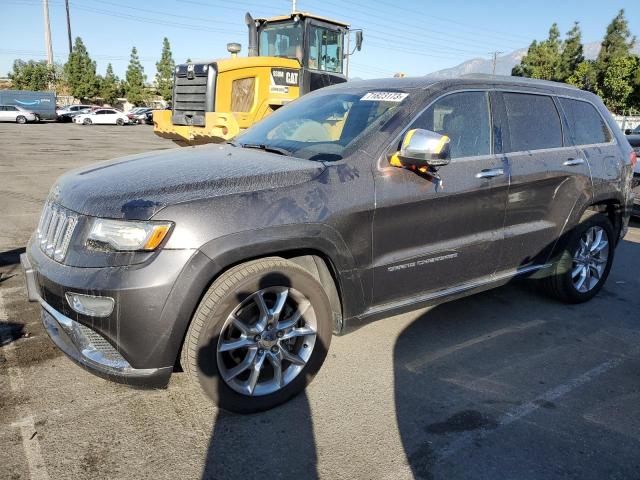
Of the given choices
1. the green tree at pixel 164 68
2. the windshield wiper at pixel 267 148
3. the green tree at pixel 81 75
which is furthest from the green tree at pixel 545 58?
the windshield wiper at pixel 267 148

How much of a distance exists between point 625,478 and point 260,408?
1.83 meters

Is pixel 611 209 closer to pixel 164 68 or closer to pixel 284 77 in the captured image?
pixel 284 77

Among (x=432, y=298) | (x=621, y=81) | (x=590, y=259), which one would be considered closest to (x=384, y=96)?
(x=432, y=298)

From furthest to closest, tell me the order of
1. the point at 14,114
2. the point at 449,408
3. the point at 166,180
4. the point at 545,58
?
1. the point at 545,58
2. the point at 14,114
3. the point at 449,408
4. the point at 166,180

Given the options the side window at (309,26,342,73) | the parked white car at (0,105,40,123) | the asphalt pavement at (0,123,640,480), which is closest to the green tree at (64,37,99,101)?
the parked white car at (0,105,40,123)

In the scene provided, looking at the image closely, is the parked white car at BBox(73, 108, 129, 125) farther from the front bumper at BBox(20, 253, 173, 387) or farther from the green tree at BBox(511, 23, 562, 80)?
the front bumper at BBox(20, 253, 173, 387)

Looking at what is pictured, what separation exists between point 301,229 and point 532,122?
91.3 inches

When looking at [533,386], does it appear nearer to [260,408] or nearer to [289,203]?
[260,408]

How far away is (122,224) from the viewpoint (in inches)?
96.5

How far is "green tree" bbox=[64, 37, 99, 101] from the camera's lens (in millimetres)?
58134

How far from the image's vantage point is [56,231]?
2748mm

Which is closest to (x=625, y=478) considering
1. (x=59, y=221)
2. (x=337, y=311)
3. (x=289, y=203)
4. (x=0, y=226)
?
(x=337, y=311)

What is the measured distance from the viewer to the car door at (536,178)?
3.79 meters

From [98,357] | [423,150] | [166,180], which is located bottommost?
[98,357]
